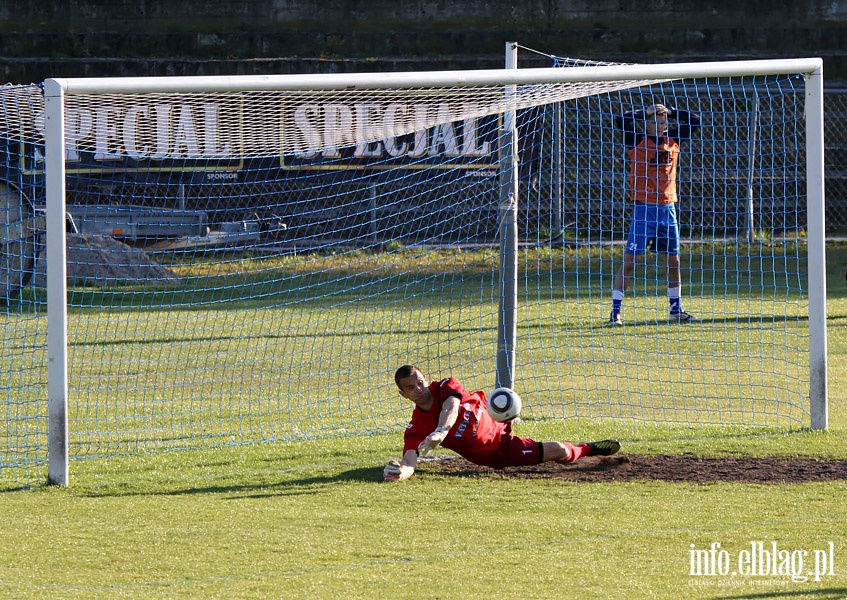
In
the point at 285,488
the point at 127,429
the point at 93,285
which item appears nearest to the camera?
the point at 285,488

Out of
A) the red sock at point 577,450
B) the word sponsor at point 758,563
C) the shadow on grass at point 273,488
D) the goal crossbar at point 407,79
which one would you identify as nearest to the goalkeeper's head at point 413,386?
the shadow on grass at point 273,488

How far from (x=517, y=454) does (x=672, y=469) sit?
84 centimetres

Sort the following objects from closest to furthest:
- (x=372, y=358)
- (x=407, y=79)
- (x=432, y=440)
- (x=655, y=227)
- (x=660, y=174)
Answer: (x=432, y=440)
(x=407, y=79)
(x=372, y=358)
(x=660, y=174)
(x=655, y=227)

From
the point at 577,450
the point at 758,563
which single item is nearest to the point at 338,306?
the point at 577,450

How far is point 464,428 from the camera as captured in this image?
245 inches

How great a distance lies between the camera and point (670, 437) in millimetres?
7188

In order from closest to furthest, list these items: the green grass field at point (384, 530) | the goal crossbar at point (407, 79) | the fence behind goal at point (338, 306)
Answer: the green grass field at point (384, 530) → the goal crossbar at point (407, 79) → the fence behind goal at point (338, 306)

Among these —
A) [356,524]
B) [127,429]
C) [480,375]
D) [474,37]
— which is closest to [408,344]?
[480,375]

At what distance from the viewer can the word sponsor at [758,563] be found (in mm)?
4543

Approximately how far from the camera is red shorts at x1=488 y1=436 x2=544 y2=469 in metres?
6.35

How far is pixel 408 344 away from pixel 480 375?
1.24 meters

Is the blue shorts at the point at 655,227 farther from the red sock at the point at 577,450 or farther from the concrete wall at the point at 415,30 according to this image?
A: the concrete wall at the point at 415,30

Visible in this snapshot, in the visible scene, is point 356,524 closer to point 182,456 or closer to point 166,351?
point 182,456

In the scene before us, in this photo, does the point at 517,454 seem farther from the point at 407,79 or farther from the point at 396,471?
the point at 407,79
